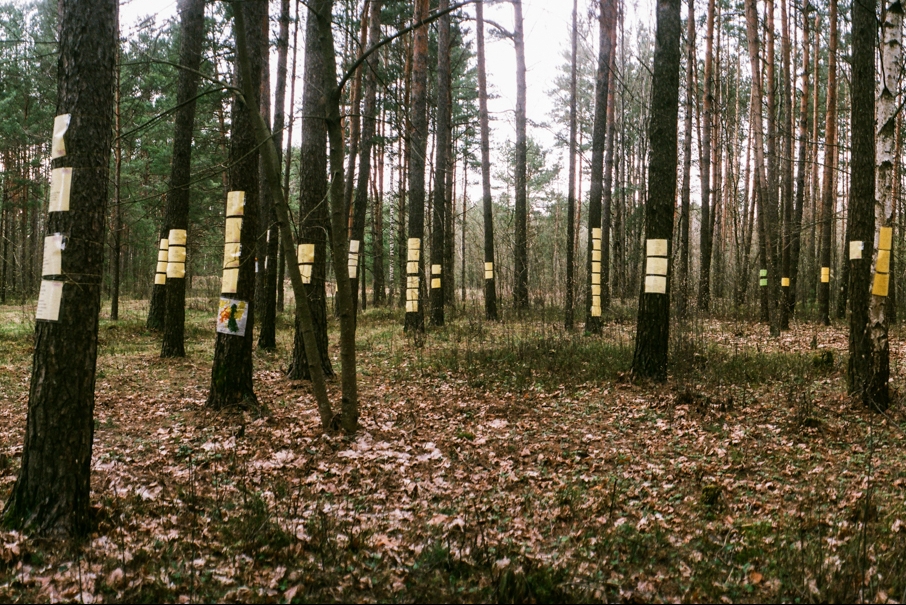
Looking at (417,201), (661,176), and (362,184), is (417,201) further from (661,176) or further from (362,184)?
(661,176)

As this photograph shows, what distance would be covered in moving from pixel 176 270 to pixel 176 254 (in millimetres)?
272

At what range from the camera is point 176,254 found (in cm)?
957

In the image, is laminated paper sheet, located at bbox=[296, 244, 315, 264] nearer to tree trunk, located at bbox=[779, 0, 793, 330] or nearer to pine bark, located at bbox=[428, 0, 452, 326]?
pine bark, located at bbox=[428, 0, 452, 326]

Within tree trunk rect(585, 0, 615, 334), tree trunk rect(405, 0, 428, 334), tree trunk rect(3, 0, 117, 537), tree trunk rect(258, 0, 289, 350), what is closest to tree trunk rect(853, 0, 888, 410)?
tree trunk rect(585, 0, 615, 334)

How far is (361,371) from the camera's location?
9.46 m

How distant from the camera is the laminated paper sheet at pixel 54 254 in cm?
334

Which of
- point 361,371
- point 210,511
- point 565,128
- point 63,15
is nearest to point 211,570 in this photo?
point 210,511

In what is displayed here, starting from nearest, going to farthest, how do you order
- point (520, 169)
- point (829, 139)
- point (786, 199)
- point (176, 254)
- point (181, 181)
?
1. point (176, 254)
2. point (181, 181)
3. point (786, 199)
4. point (829, 139)
5. point (520, 169)

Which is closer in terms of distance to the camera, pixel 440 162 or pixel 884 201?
pixel 884 201

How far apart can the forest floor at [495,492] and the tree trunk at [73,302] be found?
0.88ft

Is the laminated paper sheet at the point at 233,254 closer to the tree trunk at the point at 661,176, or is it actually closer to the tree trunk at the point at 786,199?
the tree trunk at the point at 661,176

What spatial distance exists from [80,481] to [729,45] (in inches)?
1233

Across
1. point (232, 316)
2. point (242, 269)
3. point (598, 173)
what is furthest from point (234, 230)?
point (598, 173)

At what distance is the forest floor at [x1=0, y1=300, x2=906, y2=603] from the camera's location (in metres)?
3.18
